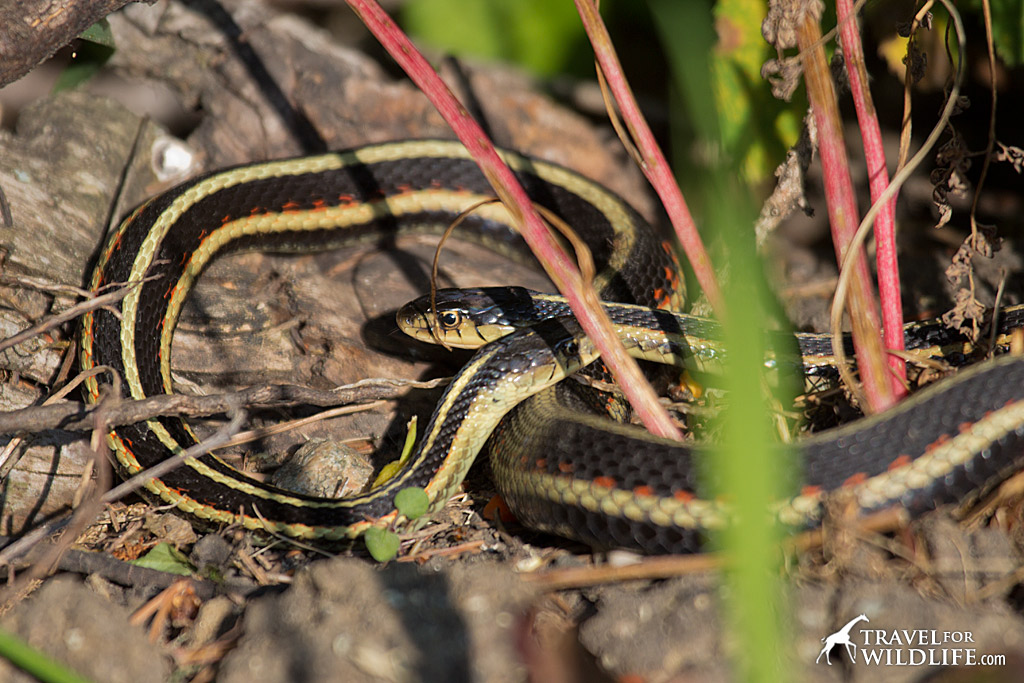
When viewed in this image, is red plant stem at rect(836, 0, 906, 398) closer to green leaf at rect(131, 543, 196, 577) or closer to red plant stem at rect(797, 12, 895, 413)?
red plant stem at rect(797, 12, 895, 413)

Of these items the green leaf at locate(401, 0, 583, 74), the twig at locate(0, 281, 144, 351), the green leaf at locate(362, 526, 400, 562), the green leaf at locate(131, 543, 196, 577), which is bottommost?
the green leaf at locate(131, 543, 196, 577)

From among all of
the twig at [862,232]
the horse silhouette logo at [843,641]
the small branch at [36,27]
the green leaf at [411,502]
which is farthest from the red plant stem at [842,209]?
the small branch at [36,27]

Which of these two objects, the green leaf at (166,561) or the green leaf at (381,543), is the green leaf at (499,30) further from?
the green leaf at (166,561)

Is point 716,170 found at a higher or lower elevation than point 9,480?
higher

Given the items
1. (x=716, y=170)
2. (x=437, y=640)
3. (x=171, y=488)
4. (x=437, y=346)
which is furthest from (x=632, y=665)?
(x=437, y=346)

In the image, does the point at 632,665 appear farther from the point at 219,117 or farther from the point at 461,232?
the point at 219,117

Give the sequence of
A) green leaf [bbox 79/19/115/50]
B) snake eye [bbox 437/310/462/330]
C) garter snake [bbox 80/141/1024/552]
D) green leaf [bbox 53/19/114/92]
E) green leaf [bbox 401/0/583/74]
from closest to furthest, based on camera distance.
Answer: garter snake [bbox 80/141/1024/552] → snake eye [bbox 437/310/462/330] → green leaf [bbox 79/19/115/50] → green leaf [bbox 53/19/114/92] → green leaf [bbox 401/0/583/74]

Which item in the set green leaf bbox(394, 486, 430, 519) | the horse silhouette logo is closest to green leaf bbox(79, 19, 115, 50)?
green leaf bbox(394, 486, 430, 519)

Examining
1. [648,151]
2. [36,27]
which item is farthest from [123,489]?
[648,151]
